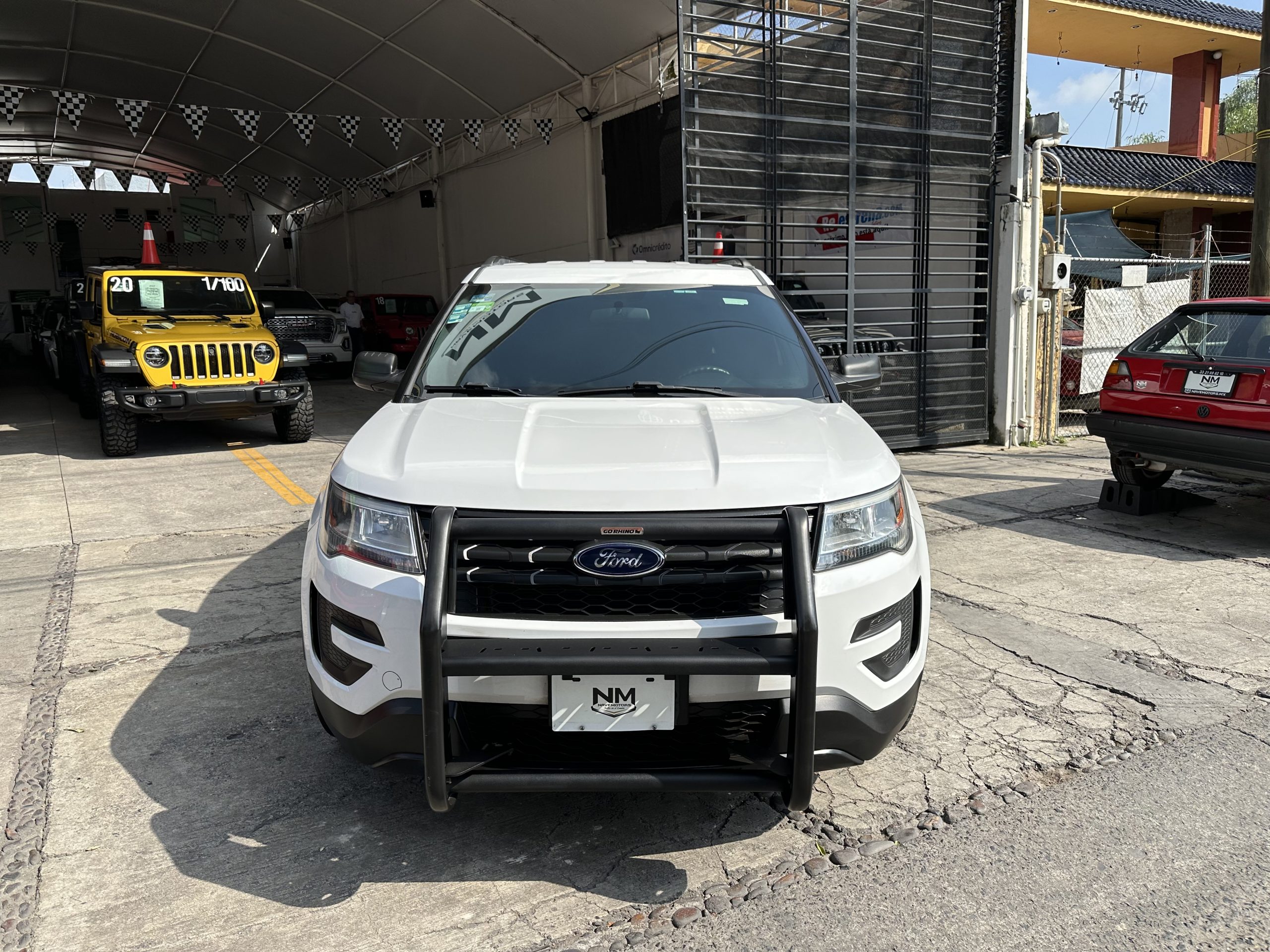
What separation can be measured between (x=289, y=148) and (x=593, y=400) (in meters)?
25.2

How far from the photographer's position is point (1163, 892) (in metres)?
2.52

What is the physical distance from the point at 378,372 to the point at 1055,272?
8.10 meters

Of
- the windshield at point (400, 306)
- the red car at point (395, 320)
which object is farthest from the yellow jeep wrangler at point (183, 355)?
the windshield at point (400, 306)

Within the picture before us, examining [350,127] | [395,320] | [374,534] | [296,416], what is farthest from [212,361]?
[350,127]

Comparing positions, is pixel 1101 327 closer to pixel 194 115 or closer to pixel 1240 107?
pixel 194 115

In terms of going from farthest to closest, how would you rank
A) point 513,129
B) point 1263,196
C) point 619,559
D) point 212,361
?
point 513,129 < point 212,361 < point 1263,196 < point 619,559

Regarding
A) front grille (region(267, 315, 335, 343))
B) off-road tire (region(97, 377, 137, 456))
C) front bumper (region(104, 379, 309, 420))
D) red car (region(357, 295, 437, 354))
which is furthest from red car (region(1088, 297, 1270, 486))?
red car (region(357, 295, 437, 354))

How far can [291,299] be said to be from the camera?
17047mm

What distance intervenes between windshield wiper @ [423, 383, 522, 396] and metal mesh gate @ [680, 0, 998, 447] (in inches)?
184

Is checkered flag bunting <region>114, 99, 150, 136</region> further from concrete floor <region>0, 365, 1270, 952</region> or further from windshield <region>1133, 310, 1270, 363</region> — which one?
windshield <region>1133, 310, 1270, 363</region>

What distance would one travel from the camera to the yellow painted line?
296 inches

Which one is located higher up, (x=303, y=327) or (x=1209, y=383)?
(x=303, y=327)

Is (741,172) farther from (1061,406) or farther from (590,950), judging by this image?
(590,950)

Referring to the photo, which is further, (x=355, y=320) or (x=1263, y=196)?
(x=355, y=320)
